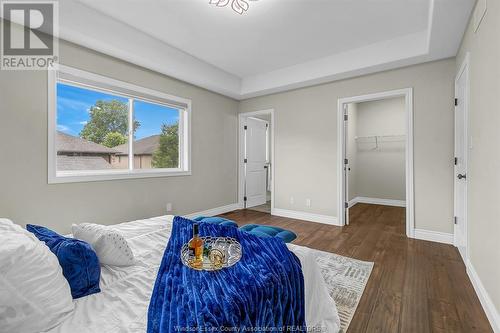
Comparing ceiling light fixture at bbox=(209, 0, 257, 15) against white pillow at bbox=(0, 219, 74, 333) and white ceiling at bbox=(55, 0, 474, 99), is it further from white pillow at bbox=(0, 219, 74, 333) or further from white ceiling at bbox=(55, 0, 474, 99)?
white pillow at bbox=(0, 219, 74, 333)

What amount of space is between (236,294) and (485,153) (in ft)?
6.98

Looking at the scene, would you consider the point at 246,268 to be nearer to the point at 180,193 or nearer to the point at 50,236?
the point at 50,236

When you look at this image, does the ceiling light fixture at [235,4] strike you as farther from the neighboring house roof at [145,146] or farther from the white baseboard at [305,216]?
the white baseboard at [305,216]

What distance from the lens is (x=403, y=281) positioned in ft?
A: 7.24

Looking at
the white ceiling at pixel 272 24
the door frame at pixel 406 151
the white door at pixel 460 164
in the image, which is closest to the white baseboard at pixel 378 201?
the door frame at pixel 406 151

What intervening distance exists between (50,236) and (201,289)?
912mm

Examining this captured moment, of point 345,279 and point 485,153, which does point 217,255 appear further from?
point 485,153

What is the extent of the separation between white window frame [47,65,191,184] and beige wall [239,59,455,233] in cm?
168

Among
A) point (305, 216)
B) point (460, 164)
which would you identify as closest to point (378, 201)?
point (305, 216)

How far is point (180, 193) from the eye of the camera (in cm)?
406

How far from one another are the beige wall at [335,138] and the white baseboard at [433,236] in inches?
2.2

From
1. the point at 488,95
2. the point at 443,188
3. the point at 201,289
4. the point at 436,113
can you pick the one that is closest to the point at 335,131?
the point at 436,113

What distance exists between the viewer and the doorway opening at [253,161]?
5.30m

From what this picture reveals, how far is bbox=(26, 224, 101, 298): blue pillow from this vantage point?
1095 millimetres
